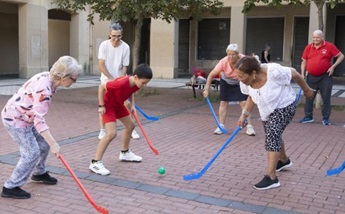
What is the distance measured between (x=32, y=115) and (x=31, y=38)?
1583cm

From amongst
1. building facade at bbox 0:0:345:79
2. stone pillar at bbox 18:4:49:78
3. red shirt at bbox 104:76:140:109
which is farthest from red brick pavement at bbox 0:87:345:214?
building facade at bbox 0:0:345:79

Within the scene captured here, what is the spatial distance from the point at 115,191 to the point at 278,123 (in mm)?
1808

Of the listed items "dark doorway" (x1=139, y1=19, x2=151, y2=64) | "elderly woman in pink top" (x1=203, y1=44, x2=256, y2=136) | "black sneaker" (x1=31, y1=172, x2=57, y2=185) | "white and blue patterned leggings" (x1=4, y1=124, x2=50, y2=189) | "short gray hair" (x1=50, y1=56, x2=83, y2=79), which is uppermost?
"dark doorway" (x1=139, y1=19, x2=151, y2=64)

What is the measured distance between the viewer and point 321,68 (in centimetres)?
859

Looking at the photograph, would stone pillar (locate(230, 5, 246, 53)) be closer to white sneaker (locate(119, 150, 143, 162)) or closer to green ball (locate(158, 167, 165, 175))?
white sneaker (locate(119, 150, 143, 162))

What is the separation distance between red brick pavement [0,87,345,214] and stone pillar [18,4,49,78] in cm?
1066

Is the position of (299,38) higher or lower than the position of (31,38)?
higher

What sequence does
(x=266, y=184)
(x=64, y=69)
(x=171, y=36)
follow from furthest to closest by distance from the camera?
(x=171, y=36) < (x=266, y=184) < (x=64, y=69)

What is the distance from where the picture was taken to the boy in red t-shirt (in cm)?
462

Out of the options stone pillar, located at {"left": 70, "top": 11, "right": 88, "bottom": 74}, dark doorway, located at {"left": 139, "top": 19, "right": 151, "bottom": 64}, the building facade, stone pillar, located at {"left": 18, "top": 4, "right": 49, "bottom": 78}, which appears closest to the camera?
stone pillar, located at {"left": 18, "top": 4, "right": 49, "bottom": 78}

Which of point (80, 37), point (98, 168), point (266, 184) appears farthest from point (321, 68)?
point (80, 37)

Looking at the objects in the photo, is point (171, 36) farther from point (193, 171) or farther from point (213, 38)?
point (193, 171)

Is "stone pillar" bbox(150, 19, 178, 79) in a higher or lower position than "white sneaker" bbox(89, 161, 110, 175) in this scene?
higher

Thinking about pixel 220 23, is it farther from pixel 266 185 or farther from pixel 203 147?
pixel 266 185
